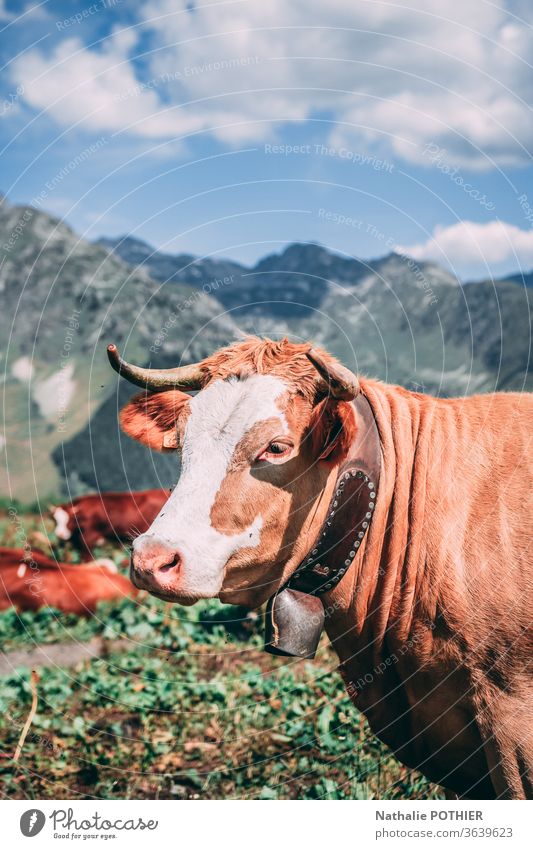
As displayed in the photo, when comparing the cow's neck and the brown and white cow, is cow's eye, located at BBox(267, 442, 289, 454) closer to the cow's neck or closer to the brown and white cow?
the brown and white cow

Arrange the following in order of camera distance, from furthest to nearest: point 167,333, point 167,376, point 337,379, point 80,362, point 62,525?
point 80,362, point 167,333, point 62,525, point 167,376, point 337,379

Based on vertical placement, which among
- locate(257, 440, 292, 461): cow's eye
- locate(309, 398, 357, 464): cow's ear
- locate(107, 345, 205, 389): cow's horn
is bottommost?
locate(257, 440, 292, 461): cow's eye

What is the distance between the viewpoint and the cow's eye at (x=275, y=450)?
367cm

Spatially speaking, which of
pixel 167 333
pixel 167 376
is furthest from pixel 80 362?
pixel 167 376

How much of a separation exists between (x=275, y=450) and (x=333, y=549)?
1.90ft

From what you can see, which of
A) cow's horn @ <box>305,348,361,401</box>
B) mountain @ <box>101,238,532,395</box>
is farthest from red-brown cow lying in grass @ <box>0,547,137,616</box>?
mountain @ <box>101,238,532,395</box>

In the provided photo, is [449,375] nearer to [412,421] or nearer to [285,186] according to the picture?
[285,186]

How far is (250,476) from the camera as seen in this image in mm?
3656

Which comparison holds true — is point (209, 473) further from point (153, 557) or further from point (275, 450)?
point (153, 557)

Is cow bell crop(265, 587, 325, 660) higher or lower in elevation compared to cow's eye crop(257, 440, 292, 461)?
lower

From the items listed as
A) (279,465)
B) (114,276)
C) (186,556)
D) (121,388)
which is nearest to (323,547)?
(279,465)

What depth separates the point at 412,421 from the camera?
13.8ft

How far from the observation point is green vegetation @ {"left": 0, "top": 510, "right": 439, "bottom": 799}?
18.2ft

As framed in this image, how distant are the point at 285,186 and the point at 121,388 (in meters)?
13.7
